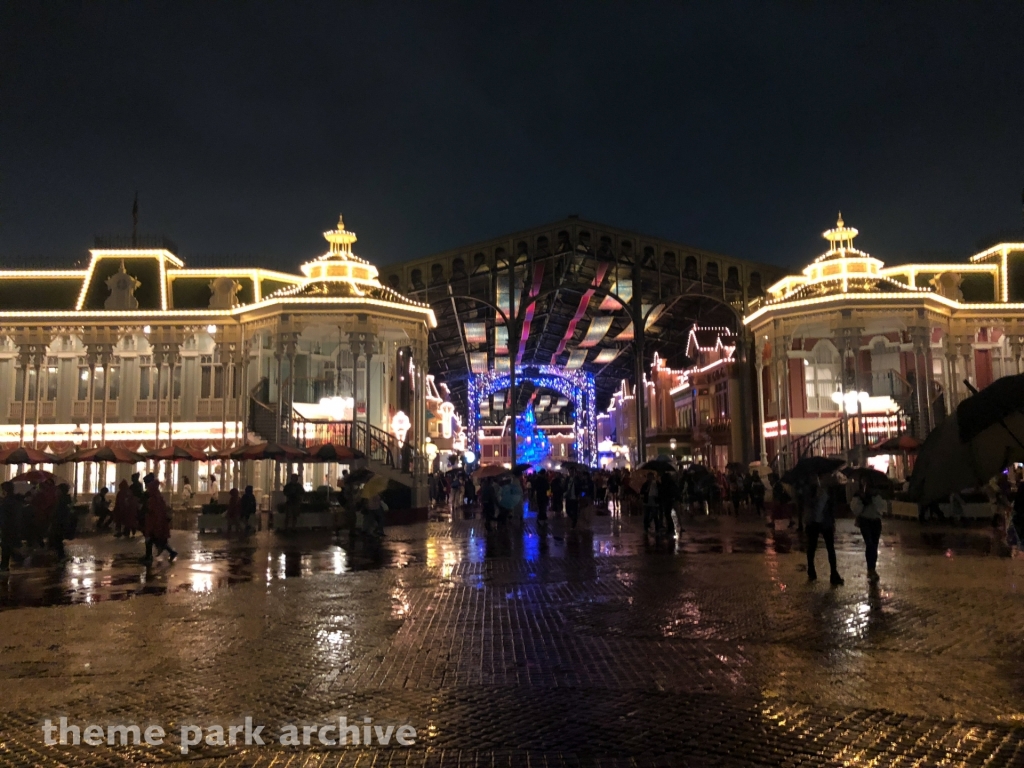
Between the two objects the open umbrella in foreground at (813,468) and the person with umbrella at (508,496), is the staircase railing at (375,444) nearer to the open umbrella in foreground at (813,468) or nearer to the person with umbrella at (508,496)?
the person with umbrella at (508,496)

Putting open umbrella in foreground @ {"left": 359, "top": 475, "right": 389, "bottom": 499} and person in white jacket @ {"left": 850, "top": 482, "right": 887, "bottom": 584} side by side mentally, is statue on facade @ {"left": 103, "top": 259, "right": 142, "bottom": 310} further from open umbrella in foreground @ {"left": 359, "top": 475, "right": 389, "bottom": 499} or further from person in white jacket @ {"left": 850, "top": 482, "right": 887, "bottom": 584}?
person in white jacket @ {"left": 850, "top": 482, "right": 887, "bottom": 584}

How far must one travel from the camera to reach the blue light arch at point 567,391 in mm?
54750

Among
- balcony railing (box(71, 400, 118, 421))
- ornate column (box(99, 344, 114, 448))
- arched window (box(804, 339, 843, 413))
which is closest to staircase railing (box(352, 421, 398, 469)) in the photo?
ornate column (box(99, 344, 114, 448))

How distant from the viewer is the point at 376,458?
29.8 metres

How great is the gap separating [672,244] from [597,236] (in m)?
5.58

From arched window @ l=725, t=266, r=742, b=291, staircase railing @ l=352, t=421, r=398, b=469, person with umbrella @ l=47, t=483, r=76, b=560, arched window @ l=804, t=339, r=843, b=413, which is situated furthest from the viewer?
arched window @ l=725, t=266, r=742, b=291

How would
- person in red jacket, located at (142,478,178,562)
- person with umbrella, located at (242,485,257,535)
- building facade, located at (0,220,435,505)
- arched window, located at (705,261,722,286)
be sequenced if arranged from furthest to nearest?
1. arched window, located at (705,261,722,286)
2. building facade, located at (0,220,435,505)
3. person with umbrella, located at (242,485,257,535)
4. person in red jacket, located at (142,478,178,562)

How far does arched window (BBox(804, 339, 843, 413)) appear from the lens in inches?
1580

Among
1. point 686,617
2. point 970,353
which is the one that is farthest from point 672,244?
point 686,617

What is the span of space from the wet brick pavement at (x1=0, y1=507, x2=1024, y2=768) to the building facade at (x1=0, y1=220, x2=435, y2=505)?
19524 mm

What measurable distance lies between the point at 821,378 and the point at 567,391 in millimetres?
24082

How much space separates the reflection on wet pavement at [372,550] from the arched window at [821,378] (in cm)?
1734

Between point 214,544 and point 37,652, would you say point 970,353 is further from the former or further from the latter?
point 37,652

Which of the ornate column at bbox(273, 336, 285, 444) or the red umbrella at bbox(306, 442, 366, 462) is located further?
the ornate column at bbox(273, 336, 285, 444)
